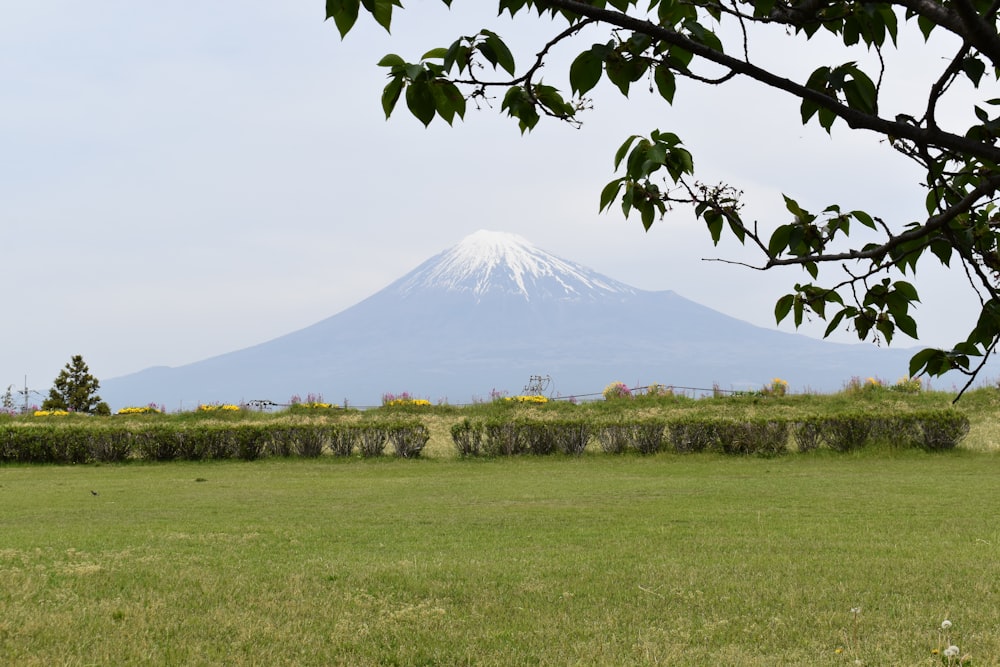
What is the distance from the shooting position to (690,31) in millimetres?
1688

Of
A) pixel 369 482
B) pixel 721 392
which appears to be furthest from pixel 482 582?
pixel 721 392

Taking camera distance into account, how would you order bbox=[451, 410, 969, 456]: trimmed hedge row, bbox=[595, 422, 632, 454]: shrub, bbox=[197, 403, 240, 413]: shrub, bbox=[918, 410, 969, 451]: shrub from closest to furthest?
bbox=[918, 410, 969, 451]: shrub < bbox=[451, 410, 969, 456]: trimmed hedge row < bbox=[595, 422, 632, 454]: shrub < bbox=[197, 403, 240, 413]: shrub

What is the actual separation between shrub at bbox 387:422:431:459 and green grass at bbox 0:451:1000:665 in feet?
16.4

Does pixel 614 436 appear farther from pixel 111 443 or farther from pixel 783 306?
pixel 783 306

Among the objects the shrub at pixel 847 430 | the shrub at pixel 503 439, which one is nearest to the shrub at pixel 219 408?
the shrub at pixel 503 439

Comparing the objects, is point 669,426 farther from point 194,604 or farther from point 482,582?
point 194,604

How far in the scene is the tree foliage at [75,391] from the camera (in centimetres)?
2612

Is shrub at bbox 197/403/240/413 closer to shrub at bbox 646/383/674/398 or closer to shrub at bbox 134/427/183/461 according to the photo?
shrub at bbox 134/427/183/461

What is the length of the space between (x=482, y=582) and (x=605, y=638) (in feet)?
4.78

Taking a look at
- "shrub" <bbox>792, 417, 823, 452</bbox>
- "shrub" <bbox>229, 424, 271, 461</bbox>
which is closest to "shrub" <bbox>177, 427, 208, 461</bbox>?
"shrub" <bbox>229, 424, 271, 461</bbox>

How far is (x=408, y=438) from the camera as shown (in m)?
16.8

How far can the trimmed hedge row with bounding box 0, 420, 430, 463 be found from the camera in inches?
668

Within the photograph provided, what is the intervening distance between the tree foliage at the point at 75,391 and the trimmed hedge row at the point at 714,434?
15.5 metres

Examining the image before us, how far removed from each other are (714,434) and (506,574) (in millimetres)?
11112
